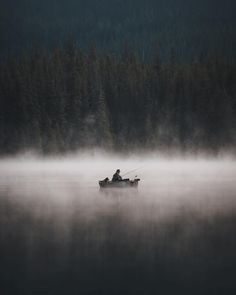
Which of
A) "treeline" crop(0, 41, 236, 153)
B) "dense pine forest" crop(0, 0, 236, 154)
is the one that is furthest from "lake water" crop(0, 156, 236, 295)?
"dense pine forest" crop(0, 0, 236, 154)

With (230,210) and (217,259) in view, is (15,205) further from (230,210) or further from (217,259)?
(217,259)

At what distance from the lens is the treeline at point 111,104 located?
9694cm

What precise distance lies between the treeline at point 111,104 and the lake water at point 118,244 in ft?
188

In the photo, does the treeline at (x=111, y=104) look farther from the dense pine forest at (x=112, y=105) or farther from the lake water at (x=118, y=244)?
the lake water at (x=118, y=244)

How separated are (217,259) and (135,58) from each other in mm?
94260

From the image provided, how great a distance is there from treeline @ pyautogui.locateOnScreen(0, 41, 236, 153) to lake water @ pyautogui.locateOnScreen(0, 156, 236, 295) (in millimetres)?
57217

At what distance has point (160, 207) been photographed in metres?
32.6

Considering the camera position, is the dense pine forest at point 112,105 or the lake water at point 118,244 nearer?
the lake water at point 118,244

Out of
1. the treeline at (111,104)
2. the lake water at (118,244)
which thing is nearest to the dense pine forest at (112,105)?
the treeline at (111,104)

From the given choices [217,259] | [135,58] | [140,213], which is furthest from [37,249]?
[135,58]

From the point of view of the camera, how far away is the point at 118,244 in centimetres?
2183

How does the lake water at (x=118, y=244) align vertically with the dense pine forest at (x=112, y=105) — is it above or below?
below

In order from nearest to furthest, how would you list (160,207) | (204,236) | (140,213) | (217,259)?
(217,259), (204,236), (140,213), (160,207)

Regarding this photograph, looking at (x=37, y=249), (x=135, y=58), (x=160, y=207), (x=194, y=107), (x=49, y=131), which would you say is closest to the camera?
(x=37, y=249)
